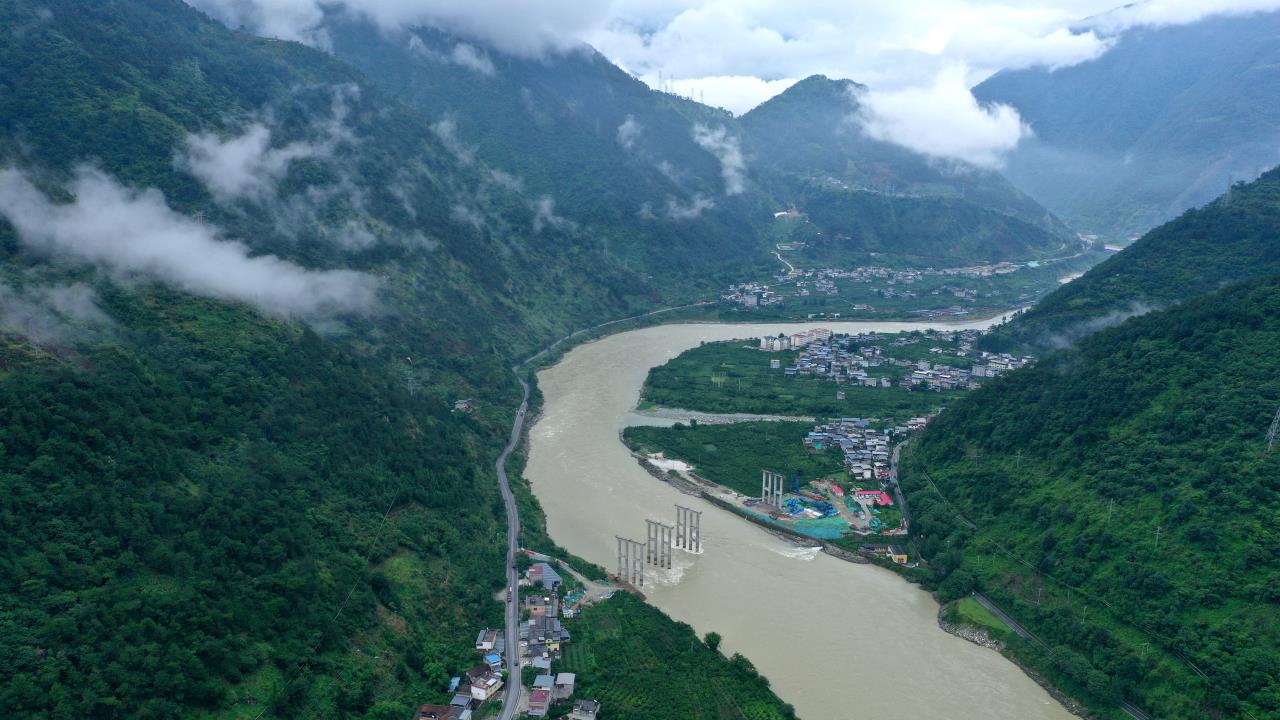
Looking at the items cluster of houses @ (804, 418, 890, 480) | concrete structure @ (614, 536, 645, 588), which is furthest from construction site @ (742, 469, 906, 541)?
concrete structure @ (614, 536, 645, 588)

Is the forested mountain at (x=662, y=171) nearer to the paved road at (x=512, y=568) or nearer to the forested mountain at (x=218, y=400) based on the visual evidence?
the forested mountain at (x=218, y=400)

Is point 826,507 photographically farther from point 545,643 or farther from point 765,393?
point 765,393

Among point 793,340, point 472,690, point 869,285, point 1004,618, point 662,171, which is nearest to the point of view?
point 472,690

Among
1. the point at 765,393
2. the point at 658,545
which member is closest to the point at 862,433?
the point at 765,393

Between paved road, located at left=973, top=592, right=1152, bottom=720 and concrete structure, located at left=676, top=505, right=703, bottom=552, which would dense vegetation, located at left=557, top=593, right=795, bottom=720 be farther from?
paved road, located at left=973, top=592, right=1152, bottom=720

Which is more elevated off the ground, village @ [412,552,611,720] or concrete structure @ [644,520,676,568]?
concrete structure @ [644,520,676,568]

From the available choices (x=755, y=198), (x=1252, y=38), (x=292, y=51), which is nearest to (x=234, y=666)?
(x=292, y=51)
